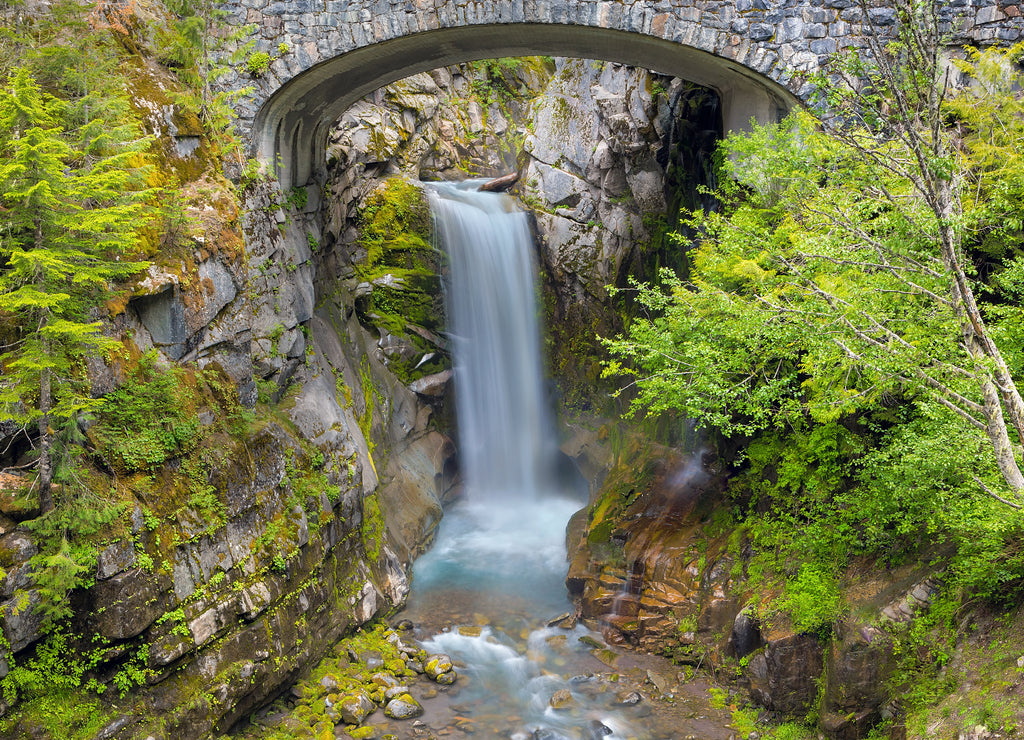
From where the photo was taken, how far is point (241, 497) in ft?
27.7

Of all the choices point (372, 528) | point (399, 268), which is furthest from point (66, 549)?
point (399, 268)

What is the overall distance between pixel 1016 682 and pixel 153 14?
516 inches

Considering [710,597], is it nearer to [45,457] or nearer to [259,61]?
[45,457]

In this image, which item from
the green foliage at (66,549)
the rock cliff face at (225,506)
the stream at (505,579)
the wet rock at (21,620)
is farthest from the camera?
the stream at (505,579)

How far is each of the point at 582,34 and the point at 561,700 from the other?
9.85 m

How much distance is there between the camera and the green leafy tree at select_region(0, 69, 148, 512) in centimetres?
611

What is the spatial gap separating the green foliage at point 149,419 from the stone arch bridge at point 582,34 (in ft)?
16.0

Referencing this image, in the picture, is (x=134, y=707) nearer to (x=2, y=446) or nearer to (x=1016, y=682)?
(x=2, y=446)

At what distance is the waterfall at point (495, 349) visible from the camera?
1593cm

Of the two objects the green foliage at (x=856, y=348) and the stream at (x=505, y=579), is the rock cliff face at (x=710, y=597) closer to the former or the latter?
the green foliage at (x=856, y=348)

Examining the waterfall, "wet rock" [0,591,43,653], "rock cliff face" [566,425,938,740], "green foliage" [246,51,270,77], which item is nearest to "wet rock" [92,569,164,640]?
"wet rock" [0,591,43,653]

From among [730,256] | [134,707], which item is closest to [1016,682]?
[730,256]

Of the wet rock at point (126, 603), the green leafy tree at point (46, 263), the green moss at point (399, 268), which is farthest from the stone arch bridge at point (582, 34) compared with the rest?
the wet rock at point (126, 603)

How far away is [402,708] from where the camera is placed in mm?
8773
